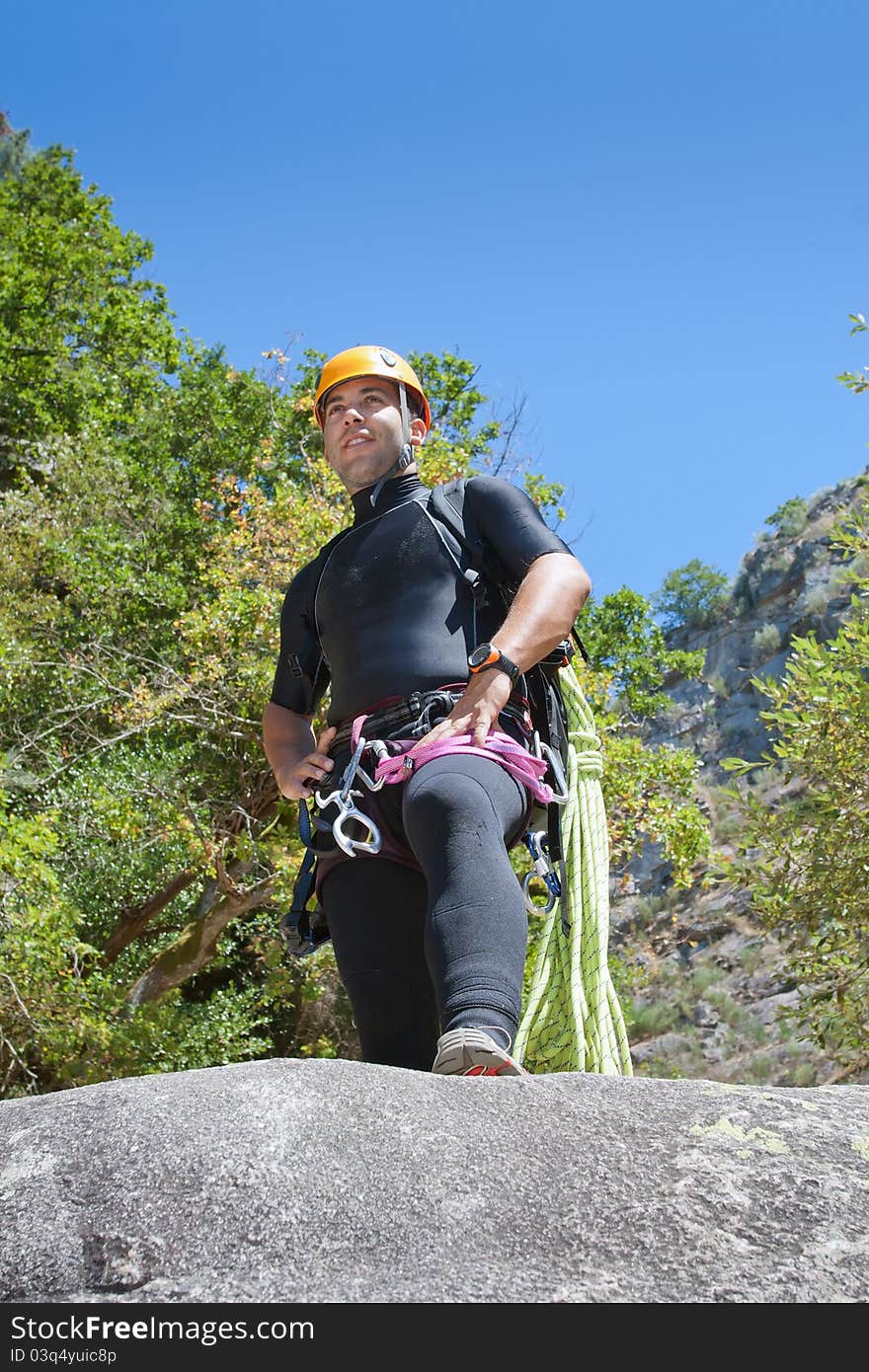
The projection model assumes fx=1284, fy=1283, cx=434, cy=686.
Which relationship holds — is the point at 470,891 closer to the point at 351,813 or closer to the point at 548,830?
the point at 351,813

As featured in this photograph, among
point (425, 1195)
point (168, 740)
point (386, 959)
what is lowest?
point (425, 1195)

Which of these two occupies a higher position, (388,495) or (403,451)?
(403,451)

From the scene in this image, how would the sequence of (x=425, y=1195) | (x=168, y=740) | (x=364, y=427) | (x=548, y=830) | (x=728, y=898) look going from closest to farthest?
(x=425, y=1195)
(x=548, y=830)
(x=364, y=427)
(x=168, y=740)
(x=728, y=898)

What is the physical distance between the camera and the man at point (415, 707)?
95.2 inches

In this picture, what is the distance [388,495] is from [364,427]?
184 mm

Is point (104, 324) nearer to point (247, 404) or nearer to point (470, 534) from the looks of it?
point (247, 404)

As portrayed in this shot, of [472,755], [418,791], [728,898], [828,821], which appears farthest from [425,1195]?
[728,898]

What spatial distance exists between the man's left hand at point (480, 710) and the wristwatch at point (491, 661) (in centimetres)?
1

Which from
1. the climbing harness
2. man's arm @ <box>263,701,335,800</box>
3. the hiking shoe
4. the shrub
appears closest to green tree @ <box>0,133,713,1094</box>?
man's arm @ <box>263,701,335,800</box>

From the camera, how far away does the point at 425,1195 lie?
159 centimetres

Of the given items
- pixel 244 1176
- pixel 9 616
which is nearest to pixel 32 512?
pixel 9 616

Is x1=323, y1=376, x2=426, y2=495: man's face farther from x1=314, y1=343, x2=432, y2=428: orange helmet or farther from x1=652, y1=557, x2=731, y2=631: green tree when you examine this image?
x1=652, y1=557, x2=731, y2=631: green tree

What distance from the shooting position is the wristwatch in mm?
2725

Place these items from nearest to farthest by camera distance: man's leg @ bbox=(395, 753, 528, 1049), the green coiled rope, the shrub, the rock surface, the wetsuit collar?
the rock surface → man's leg @ bbox=(395, 753, 528, 1049) → the green coiled rope → the wetsuit collar → the shrub
